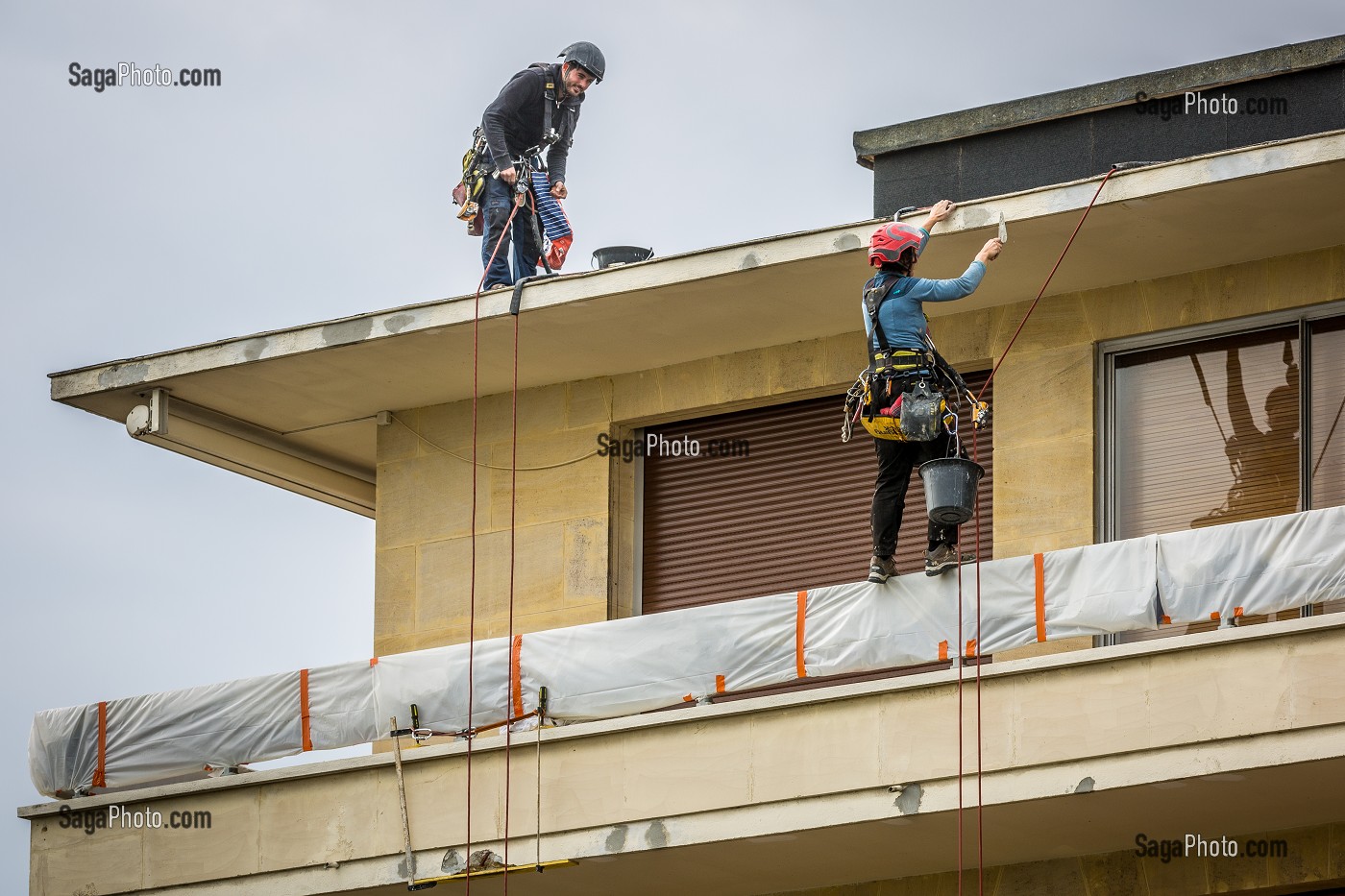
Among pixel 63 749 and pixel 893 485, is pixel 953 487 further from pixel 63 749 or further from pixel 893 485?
pixel 63 749

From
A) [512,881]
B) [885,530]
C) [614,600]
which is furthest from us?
[614,600]

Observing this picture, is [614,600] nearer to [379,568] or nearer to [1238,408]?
[379,568]

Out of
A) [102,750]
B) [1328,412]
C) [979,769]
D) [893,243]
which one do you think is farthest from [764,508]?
[102,750]

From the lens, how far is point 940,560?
16.2 metres

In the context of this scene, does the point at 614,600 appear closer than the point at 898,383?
No

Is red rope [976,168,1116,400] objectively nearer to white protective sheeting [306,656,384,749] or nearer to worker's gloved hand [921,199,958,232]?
worker's gloved hand [921,199,958,232]

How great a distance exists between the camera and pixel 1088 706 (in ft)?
50.8

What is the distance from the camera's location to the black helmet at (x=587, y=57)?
2016cm

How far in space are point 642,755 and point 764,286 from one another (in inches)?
136

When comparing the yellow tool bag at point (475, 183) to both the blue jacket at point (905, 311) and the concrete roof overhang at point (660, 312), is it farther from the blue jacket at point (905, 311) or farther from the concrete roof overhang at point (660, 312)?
the blue jacket at point (905, 311)

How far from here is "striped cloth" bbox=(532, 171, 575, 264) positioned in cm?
2027

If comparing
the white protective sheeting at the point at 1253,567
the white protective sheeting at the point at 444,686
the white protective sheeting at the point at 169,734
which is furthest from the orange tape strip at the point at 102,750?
the white protective sheeting at the point at 1253,567

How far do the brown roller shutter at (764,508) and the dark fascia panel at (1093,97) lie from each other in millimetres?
1989

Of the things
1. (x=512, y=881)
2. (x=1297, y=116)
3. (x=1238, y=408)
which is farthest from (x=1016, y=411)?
(x=512, y=881)
